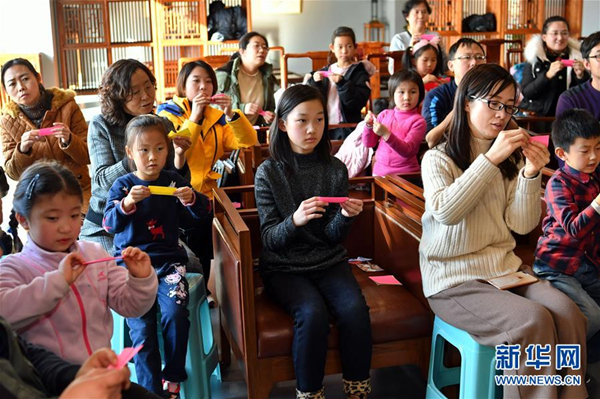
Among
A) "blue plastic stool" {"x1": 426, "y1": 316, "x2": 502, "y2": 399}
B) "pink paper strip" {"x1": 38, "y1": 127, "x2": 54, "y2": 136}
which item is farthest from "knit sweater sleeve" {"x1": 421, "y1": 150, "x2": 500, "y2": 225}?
"pink paper strip" {"x1": 38, "y1": 127, "x2": 54, "y2": 136}

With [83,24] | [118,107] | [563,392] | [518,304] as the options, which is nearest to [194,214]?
[118,107]

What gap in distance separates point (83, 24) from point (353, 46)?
416cm

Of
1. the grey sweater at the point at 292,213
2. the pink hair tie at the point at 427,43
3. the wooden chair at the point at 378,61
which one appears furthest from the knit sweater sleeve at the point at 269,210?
the wooden chair at the point at 378,61

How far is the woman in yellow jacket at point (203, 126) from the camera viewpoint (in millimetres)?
3072

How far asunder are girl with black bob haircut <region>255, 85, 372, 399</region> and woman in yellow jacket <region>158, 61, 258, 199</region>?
69 centimetres

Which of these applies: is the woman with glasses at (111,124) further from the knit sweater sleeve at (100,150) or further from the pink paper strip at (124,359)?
the pink paper strip at (124,359)

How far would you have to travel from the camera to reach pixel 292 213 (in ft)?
7.84

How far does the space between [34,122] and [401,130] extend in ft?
5.92

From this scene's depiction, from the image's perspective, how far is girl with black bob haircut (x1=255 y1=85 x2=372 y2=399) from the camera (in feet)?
7.09

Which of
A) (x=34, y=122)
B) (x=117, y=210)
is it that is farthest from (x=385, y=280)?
(x=34, y=122)

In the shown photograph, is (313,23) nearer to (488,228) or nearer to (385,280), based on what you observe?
(385,280)

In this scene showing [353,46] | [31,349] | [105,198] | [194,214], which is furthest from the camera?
[353,46]

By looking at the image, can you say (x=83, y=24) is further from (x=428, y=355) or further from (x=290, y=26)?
(x=428, y=355)

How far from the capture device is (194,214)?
244cm
